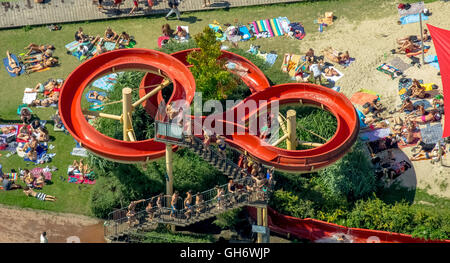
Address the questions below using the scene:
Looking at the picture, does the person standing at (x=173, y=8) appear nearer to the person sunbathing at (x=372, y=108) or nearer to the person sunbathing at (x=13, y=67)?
the person sunbathing at (x=13, y=67)

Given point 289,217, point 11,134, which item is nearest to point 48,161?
point 11,134

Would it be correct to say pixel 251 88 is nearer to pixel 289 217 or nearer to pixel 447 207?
pixel 289 217

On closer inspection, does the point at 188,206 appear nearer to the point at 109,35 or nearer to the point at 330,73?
the point at 330,73

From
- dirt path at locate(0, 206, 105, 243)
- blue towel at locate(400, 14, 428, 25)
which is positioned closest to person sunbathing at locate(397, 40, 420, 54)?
blue towel at locate(400, 14, 428, 25)

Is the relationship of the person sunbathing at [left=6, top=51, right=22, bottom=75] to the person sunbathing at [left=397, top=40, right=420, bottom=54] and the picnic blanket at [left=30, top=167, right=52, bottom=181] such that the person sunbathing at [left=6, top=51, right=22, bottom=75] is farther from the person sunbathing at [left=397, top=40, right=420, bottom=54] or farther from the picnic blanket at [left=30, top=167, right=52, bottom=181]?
the person sunbathing at [left=397, top=40, right=420, bottom=54]

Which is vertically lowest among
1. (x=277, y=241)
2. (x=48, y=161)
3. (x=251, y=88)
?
(x=277, y=241)

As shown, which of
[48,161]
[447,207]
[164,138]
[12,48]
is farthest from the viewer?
[12,48]

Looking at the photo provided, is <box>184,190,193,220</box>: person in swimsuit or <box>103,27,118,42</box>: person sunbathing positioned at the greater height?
<box>103,27,118,42</box>: person sunbathing
